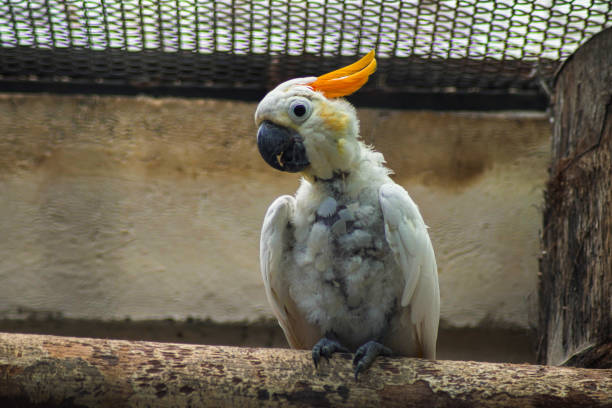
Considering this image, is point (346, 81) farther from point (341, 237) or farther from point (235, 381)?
point (235, 381)

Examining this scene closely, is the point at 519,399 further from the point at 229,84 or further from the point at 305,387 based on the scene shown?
the point at 229,84

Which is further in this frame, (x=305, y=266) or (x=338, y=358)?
(x=305, y=266)

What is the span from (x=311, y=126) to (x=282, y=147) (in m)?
0.15

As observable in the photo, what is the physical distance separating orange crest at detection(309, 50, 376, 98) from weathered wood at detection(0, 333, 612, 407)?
1124 millimetres

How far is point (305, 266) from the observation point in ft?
8.79

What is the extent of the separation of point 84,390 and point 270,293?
91cm

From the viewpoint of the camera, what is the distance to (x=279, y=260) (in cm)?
274

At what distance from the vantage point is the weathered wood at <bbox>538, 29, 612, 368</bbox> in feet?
8.86

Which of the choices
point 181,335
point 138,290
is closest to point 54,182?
point 138,290

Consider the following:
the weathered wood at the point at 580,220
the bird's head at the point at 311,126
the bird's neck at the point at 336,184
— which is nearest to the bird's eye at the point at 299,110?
the bird's head at the point at 311,126

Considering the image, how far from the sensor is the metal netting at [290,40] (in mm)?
3369

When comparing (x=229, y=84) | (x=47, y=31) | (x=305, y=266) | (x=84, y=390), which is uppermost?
(x=47, y=31)

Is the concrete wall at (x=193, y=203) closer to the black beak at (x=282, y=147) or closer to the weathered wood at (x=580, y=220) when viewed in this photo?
the weathered wood at (x=580, y=220)

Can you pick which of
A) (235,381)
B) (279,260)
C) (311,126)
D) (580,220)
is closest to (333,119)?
(311,126)
